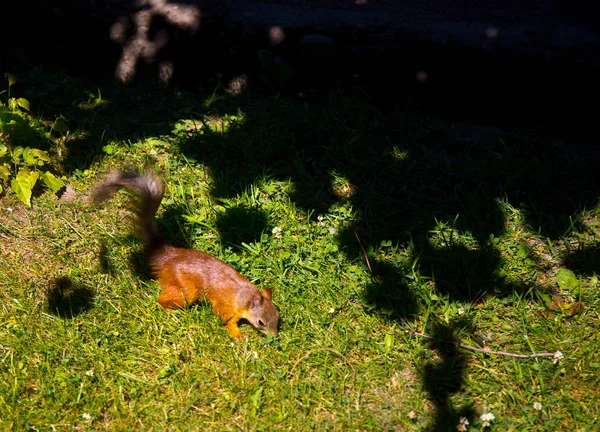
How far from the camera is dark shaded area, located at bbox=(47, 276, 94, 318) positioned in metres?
3.47

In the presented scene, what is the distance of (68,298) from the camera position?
353cm

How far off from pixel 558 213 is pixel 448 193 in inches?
29.6

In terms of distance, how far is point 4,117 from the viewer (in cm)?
413

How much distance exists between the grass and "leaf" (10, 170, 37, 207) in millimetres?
151

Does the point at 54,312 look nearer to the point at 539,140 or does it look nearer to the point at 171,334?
the point at 171,334

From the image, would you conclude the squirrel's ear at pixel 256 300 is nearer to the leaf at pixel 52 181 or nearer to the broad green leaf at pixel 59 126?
the leaf at pixel 52 181

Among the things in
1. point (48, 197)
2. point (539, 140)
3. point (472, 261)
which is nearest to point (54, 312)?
point (48, 197)

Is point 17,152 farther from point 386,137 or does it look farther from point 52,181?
point 386,137

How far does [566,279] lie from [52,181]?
Result: 3.41 metres

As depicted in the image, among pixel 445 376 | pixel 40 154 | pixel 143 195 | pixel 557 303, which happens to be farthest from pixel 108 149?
pixel 557 303

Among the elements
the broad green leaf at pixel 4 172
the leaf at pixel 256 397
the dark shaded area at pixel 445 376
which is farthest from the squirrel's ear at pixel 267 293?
the broad green leaf at pixel 4 172

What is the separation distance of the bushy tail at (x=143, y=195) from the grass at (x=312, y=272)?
0.25m

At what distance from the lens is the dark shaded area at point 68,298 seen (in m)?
3.47

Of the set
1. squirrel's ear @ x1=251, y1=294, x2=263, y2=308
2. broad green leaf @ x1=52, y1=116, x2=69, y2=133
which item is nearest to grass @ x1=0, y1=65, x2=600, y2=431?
broad green leaf @ x1=52, y1=116, x2=69, y2=133
